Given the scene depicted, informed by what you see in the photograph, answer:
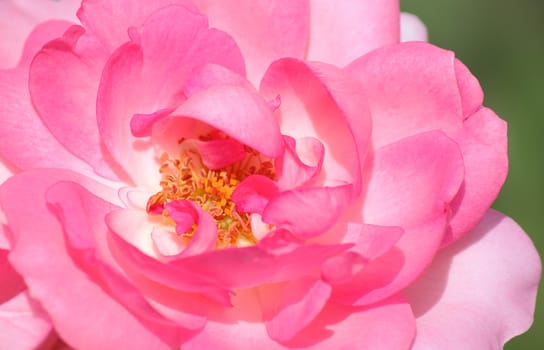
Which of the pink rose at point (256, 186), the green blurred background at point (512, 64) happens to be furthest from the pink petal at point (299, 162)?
the green blurred background at point (512, 64)

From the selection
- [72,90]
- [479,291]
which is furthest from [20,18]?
[479,291]

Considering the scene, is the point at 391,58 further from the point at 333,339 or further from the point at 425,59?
the point at 333,339

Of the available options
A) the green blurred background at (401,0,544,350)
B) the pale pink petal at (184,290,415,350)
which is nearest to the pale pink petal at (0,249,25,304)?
the pale pink petal at (184,290,415,350)

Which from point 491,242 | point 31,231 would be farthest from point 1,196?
point 491,242

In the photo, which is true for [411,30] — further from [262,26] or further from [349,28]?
[262,26]

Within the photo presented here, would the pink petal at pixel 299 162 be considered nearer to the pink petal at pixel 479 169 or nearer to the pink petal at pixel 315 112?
the pink petal at pixel 315 112

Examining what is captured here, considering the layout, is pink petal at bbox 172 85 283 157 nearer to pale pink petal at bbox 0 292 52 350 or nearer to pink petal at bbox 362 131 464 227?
pink petal at bbox 362 131 464 227
